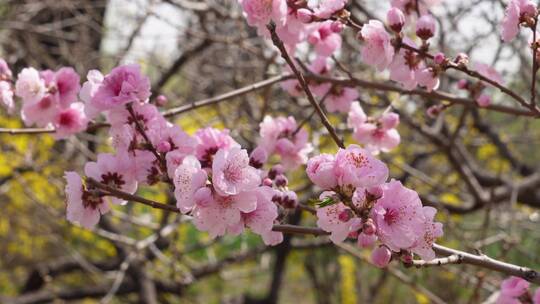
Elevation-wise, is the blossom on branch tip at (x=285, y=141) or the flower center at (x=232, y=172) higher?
the flower center at (x=232, y=172)

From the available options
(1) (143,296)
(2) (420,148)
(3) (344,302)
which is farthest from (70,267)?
(2) (420,148)

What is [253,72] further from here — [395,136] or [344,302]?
[344,302]

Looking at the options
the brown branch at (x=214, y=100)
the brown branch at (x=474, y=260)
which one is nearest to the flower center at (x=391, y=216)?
the brown branch at (x=474, y=260)

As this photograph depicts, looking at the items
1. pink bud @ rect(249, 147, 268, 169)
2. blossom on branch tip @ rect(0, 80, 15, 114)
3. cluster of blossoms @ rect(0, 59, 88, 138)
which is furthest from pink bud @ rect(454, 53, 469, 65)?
blossom on branch tip @ rect(0, 80, 15, 114)

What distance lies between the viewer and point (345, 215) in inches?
44.4

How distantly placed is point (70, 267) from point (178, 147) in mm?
4342

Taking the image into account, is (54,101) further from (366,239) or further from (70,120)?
(366,239)

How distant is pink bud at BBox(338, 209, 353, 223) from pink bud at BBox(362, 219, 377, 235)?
→ 4 centimetres

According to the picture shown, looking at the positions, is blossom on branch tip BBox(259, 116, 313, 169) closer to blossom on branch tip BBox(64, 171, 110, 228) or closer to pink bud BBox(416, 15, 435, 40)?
pink bud BBox(416, 15, 435, 40)

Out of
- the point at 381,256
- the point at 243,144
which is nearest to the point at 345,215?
the point at 381,256

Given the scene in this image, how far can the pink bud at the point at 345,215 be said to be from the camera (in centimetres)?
113

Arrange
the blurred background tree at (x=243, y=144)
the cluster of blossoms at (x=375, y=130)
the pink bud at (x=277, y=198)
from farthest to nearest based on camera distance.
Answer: the blurred background tree at (x=243, y=144) → the cluster of blossoms at (x=375, y=130) → the pink bud at (x=277, y=198)

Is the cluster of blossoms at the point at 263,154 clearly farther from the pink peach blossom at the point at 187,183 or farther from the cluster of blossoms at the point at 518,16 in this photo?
the cluster of blossoms at the point at 518,16

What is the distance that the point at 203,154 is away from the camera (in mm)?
1503
